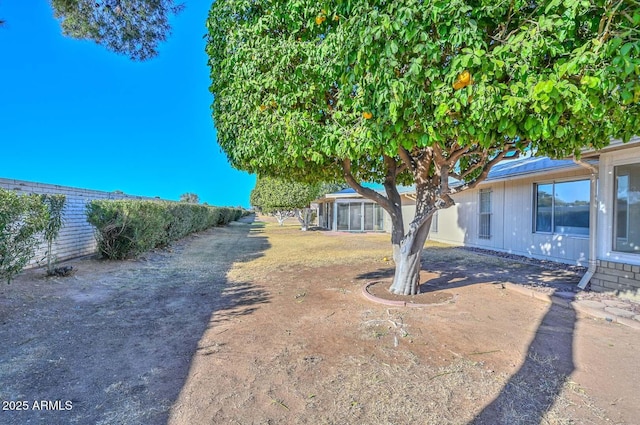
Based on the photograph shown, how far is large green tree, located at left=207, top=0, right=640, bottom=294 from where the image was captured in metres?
2.65

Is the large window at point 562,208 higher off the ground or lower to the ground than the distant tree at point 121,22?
lower

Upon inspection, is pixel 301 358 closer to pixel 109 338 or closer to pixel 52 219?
pixel 109 338

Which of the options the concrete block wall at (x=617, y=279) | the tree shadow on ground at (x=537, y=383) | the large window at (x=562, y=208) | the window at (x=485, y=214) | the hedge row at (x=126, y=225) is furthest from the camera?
the window at (x=485, y=214)

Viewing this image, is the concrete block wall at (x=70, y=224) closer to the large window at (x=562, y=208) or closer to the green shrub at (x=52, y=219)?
the green shrub at (x=52, y=219)

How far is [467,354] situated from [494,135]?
90.5 inches

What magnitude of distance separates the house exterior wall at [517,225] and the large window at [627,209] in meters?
3.08

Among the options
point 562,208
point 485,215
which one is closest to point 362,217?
point 485,215

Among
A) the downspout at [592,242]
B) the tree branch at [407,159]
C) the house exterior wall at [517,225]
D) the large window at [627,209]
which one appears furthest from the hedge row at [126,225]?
the house exterior wall at [517,225]

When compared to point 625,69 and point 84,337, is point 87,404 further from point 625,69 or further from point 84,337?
point 625,69

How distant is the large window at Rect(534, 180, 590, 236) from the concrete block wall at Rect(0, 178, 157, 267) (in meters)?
12.8

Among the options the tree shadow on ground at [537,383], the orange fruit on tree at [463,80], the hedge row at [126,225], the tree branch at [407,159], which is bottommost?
the tree shadow on ground at [537,383]

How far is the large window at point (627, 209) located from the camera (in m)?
5.38

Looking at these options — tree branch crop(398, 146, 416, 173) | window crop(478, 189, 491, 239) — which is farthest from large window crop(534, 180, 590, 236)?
tree branch crop(398, 146, 416, 173)

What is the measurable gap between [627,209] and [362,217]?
17.5m
